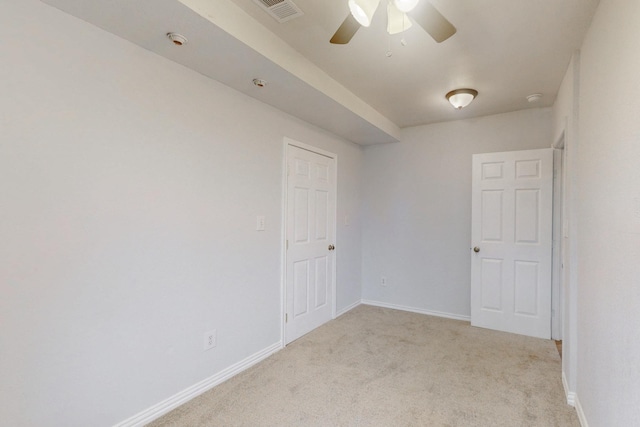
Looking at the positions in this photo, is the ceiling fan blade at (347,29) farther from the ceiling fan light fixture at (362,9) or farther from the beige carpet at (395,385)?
the beige carpet at (395,385)

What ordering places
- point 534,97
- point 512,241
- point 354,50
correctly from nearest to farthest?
1. point 354,50
2. point 534,97
3. point 512,241

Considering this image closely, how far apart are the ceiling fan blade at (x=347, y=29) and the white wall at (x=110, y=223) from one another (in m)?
1.12

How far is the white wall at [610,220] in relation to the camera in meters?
1.22

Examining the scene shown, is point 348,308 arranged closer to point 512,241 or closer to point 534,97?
point 512,241

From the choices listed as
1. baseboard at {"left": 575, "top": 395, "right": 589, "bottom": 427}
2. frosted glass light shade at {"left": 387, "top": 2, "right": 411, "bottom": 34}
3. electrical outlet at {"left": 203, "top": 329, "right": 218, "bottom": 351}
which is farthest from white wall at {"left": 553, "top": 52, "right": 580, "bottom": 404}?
electrical outlet at {"left": 203, "top": 329, "right": 218, "bottom": 351}

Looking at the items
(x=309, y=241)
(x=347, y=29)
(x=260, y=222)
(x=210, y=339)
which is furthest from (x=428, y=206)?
(x=210, y=339)

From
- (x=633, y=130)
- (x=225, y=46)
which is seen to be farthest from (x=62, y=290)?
(x=633, y=130)

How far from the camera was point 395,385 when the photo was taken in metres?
2.34

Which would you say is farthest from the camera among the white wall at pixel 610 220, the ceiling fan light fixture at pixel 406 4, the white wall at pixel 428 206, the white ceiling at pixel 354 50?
the white wall at pixel 428 206

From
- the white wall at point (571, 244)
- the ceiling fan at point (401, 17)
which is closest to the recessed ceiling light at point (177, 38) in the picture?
the ceiling fan at point (401, 17)

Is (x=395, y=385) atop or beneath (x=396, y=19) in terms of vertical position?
beneath

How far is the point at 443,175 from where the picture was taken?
3.96 m

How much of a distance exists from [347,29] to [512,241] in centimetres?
295

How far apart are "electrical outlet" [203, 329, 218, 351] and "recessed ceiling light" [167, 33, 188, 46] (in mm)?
1943
